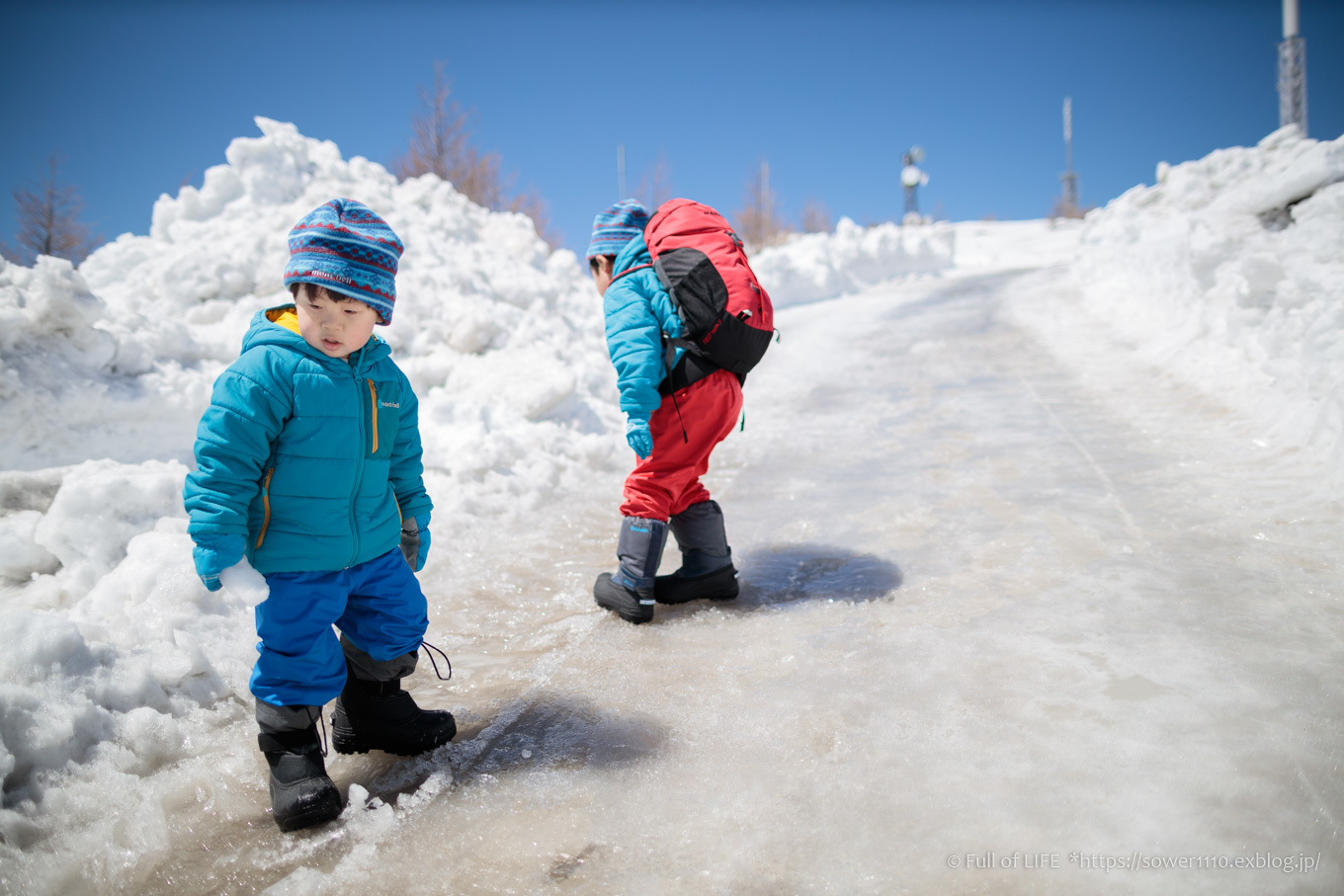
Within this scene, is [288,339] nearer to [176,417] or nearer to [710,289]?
[710,289]

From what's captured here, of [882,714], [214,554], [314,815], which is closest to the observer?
[214,554]

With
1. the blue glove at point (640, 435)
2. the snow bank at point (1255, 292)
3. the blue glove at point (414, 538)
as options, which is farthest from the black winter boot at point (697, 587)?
the snow bank at point (1255, 292)

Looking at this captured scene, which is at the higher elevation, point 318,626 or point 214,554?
point 214,554

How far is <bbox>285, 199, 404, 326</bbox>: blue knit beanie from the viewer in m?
1.80

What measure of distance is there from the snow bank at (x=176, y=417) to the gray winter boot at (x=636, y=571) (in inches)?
49.0

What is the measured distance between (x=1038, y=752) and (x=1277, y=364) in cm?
381

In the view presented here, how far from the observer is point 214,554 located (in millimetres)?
1618

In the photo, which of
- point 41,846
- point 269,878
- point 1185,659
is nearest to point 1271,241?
point 1185,659

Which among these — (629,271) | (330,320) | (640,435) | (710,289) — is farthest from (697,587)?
(330,320)

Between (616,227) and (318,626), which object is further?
(616,227)

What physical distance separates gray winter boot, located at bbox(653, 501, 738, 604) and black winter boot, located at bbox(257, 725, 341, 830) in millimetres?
1432

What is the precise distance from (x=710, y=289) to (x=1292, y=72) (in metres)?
21.3

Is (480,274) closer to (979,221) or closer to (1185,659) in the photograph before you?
(1185,659)

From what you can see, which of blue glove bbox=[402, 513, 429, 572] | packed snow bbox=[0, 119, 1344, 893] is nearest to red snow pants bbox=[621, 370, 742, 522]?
packed snow bbox=[0, 119, 1344, 893]
